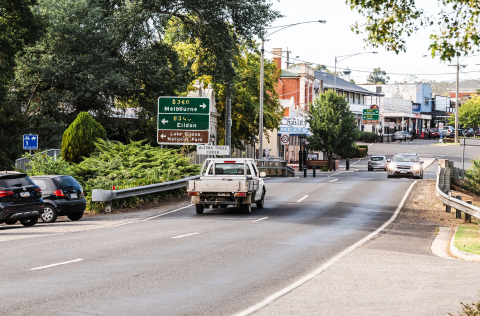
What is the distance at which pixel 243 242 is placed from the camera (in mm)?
14430

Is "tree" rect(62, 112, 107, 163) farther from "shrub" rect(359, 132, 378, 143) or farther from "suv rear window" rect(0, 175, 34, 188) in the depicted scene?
"shrub" rect(359, 132, 378, 143)

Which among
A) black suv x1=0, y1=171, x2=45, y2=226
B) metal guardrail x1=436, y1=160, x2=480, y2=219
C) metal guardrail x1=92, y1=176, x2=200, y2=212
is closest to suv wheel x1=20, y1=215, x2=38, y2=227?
black suv x1=0, y1=171, x2=45, y2=226

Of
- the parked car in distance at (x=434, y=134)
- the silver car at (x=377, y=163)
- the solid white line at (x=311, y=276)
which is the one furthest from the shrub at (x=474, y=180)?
the parked car in distance at (x=434, y=134)

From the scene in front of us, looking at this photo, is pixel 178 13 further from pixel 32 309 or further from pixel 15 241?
pixel 32 309

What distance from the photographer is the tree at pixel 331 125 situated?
203 ft

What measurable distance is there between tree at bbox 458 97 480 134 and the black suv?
107 m

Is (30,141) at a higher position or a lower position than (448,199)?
higher

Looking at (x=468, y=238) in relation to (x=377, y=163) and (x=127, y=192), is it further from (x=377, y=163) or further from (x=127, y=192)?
(x=377, y=163)

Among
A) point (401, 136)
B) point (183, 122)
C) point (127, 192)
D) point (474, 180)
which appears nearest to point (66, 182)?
point (127, 192)

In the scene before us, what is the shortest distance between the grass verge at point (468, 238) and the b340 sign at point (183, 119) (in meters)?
14.3

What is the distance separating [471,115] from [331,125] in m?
61.9

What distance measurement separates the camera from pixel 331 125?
6178 cm

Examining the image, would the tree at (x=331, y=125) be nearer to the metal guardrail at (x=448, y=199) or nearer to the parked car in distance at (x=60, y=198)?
the metal guardrail at (x=448, y=199)

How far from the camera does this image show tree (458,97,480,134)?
4478 inches
